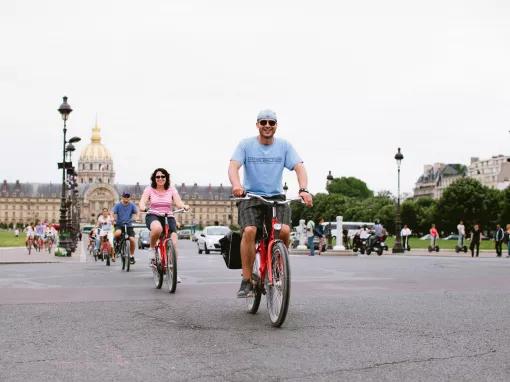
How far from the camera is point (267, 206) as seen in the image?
8.87m

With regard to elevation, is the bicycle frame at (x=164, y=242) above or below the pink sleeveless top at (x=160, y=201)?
below

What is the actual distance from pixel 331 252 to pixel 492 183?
145399 mm

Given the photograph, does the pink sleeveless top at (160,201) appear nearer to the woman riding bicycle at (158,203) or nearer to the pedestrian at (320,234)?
the woman riding bicycle at (158,203)

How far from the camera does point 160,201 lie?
13320 millimetres

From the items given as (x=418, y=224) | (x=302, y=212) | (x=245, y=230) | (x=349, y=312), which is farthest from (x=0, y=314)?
(x=302, y=212)

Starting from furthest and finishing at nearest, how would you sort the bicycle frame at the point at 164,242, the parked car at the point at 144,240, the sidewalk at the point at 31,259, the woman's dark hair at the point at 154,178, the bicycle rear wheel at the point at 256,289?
1. the parked car at the point at 144,240
2. the sidewalk at the point at 31,259
3. the woman's dark hair at the point at 154,178
4. the bicycle frame at the point at 164,242
5. the bicycle rear wheel at the point at 256,289

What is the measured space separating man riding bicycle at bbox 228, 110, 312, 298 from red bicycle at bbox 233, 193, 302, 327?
108 mm

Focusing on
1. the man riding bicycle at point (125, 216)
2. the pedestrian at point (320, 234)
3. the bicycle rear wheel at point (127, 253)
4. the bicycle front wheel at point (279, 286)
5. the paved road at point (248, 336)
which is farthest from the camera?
the pedestrian at point (320, 234)

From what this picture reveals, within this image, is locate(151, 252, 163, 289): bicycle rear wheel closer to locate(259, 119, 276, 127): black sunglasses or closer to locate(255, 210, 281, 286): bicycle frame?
locate(255, 210, 281, 286): bicycle frame

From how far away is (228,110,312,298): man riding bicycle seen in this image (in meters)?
8.84

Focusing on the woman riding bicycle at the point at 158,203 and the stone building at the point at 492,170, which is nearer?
the woman riding bicycle at the point at 158,203

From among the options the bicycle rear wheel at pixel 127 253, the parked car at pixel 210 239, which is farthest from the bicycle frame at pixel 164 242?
the parked car at pixel 210 239

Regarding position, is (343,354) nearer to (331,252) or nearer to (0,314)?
(0,314)

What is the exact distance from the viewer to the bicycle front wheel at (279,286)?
773 centimetres
